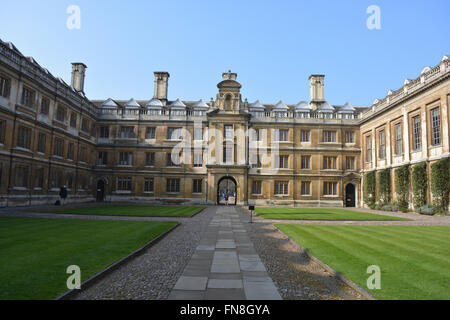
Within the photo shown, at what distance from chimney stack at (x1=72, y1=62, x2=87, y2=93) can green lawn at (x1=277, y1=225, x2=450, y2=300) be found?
34.9m

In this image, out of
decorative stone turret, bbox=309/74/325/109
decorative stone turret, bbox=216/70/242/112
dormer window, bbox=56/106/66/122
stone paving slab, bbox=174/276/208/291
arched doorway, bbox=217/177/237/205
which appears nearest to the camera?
stone paving slab, bbox=174/276/208/291

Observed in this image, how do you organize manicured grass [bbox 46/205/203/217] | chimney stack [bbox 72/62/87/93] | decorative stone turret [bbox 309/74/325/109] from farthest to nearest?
1. decorative stone turret [bbox 309/74/325/109]
2. chimney stack [bbox 72/62/87/93]
3. manicured grass [bbox 46/205/203/217]

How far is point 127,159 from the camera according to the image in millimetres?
35719

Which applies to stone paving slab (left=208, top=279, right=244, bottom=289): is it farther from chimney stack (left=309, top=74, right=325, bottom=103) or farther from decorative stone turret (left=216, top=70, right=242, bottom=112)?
chimney stack (left=309, top=74, right=325, bottom=103)

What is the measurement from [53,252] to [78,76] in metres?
35.4

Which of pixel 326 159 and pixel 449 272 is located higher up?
pixel 326 159

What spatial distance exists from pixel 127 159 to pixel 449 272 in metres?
34.4

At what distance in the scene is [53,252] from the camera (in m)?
7.18


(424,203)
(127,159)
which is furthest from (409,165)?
(127,159)

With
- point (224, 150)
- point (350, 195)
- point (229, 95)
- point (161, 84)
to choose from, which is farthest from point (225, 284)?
point (161, 84)

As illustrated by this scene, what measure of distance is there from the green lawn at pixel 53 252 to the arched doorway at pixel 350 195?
1148 inches

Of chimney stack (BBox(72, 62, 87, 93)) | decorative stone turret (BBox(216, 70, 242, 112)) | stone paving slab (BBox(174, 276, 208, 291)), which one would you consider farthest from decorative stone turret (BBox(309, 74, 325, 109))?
stone paving slab (BBox(174, 276, 208, 291))

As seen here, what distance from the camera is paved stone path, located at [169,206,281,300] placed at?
4863 millimetres
